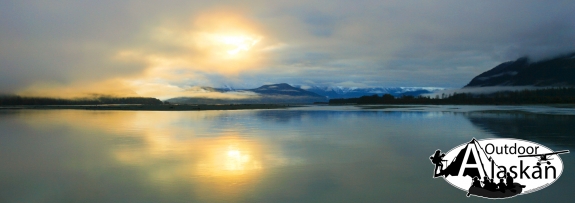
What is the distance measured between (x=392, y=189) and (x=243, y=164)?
18.4 feet

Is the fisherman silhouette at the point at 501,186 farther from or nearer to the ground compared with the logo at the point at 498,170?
nearer to the ground

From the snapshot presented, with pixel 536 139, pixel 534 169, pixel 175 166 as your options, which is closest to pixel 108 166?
pixel 175 166

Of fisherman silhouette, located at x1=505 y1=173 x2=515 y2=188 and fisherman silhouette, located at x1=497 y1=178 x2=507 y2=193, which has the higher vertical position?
fisherman silhouette, located at x1=505 y1=173 x2=515 y2=188

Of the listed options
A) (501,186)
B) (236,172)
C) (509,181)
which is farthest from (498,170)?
(236,172)

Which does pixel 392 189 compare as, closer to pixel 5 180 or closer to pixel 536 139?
pixel 5 180

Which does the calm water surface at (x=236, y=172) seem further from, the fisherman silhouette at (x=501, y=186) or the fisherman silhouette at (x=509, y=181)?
the fisherman silhouette at (x=509, y=181)

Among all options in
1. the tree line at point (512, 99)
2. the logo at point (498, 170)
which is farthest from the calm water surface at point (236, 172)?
the tree line at point (512, 99)

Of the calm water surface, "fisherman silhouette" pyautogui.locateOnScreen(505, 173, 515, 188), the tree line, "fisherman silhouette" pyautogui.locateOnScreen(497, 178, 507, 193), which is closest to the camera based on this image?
the calm water surface

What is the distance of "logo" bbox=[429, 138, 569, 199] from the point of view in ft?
33.8

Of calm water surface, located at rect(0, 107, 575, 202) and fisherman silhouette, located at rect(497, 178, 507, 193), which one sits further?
fisherman silhouette, located at rect(497, 178, 507, 193)

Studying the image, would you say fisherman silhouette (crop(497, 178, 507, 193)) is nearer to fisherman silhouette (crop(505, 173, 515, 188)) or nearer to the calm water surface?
fisherman silhouette (crop(505, 173, 515, 188))

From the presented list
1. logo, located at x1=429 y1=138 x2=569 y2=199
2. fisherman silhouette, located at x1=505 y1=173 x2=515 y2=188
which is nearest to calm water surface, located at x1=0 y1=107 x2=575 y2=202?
logo, located at x1=429 y1=138 x2=569 y2=199

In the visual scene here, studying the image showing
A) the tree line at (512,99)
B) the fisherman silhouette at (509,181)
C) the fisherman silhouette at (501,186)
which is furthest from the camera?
the tree line at (512,99)

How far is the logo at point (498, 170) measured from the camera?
33.8 feet
